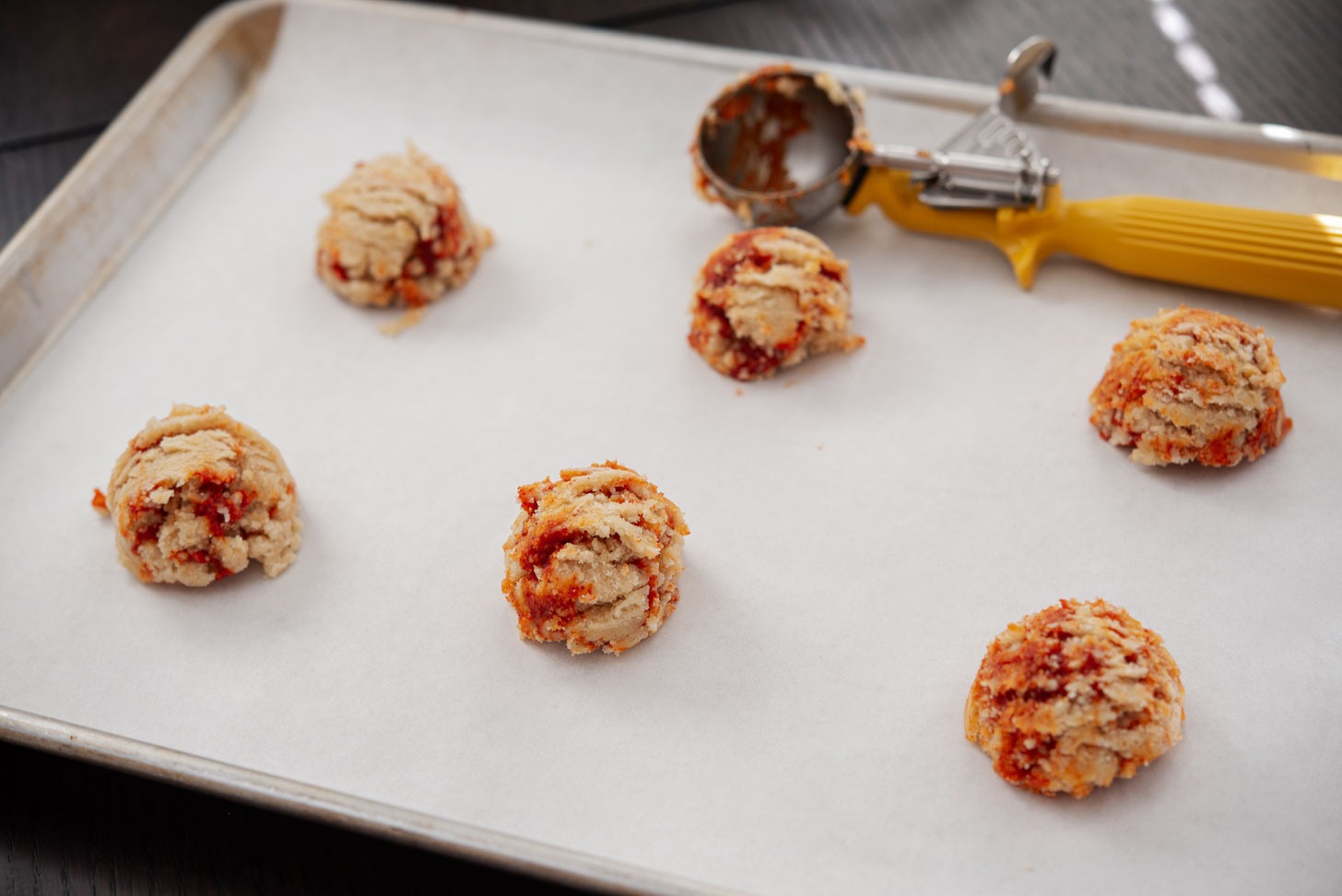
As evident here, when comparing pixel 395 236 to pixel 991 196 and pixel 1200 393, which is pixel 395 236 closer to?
pixel 991 196

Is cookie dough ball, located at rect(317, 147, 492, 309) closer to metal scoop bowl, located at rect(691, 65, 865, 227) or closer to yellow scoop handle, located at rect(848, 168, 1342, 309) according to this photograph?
metal scoop bowl, located at rect(691, 65, 865, 227)

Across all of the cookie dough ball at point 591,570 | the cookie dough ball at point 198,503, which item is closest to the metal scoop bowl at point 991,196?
the cookie dough ball at point 591,570

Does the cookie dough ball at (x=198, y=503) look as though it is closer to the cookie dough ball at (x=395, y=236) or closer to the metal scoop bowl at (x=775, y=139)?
the cookie dough ball at (x=395, y=236)

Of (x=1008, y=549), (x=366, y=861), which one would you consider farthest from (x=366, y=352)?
(x=1008, y=549)

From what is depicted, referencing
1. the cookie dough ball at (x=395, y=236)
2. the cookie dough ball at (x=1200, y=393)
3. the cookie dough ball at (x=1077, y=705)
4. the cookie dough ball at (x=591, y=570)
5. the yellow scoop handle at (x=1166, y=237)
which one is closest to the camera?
the cookie dough ball at (x=1077, y=705)

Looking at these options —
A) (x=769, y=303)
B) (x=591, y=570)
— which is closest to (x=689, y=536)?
(x=591, y=570)

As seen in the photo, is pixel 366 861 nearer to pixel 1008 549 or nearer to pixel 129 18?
pixel 1008 549

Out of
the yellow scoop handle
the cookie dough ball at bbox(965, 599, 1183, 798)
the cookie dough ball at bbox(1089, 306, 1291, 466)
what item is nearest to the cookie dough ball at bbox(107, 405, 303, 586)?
the cookie dough ball at bbox(965, 599, 1183, 798)
